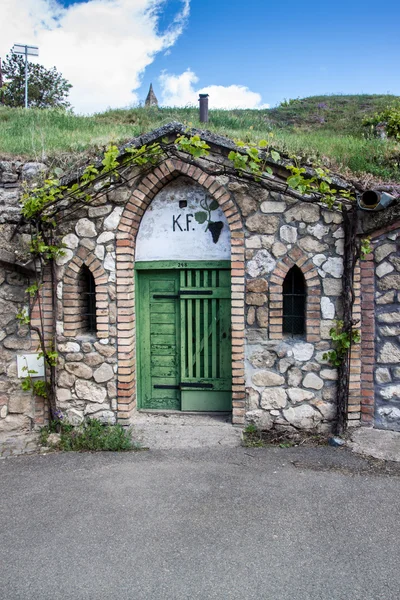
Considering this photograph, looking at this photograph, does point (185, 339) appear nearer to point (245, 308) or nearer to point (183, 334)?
point (183, 334)

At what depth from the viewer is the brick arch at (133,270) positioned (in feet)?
20.1

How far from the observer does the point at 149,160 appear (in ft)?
20.0

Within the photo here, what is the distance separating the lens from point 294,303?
250 inches

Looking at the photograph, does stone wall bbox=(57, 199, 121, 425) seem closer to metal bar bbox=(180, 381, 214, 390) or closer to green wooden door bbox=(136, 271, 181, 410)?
green wooden door bbox=(136, 271, 181, 410)

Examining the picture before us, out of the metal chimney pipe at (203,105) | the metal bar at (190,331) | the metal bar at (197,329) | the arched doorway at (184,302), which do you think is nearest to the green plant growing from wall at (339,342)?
the arched doorway at (184,302)

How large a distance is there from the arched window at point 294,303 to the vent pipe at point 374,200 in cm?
118

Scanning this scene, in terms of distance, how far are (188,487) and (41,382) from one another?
2.64m

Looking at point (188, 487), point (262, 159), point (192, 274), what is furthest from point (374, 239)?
point (188, 487)

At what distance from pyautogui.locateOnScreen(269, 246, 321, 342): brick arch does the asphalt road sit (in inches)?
60.1

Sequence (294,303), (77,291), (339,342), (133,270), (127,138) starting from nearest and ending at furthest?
(339,342), (294,303), (77,291), (133,270), (127,138)

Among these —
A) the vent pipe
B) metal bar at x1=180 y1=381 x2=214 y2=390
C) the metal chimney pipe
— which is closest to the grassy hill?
the metal chimney pipe

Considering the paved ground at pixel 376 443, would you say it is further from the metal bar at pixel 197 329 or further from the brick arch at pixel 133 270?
the metal bar at pixel 197 329

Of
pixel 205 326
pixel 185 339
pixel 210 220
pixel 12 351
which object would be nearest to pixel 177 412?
pixel 185 339

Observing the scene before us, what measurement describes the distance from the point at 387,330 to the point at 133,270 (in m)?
3.44
